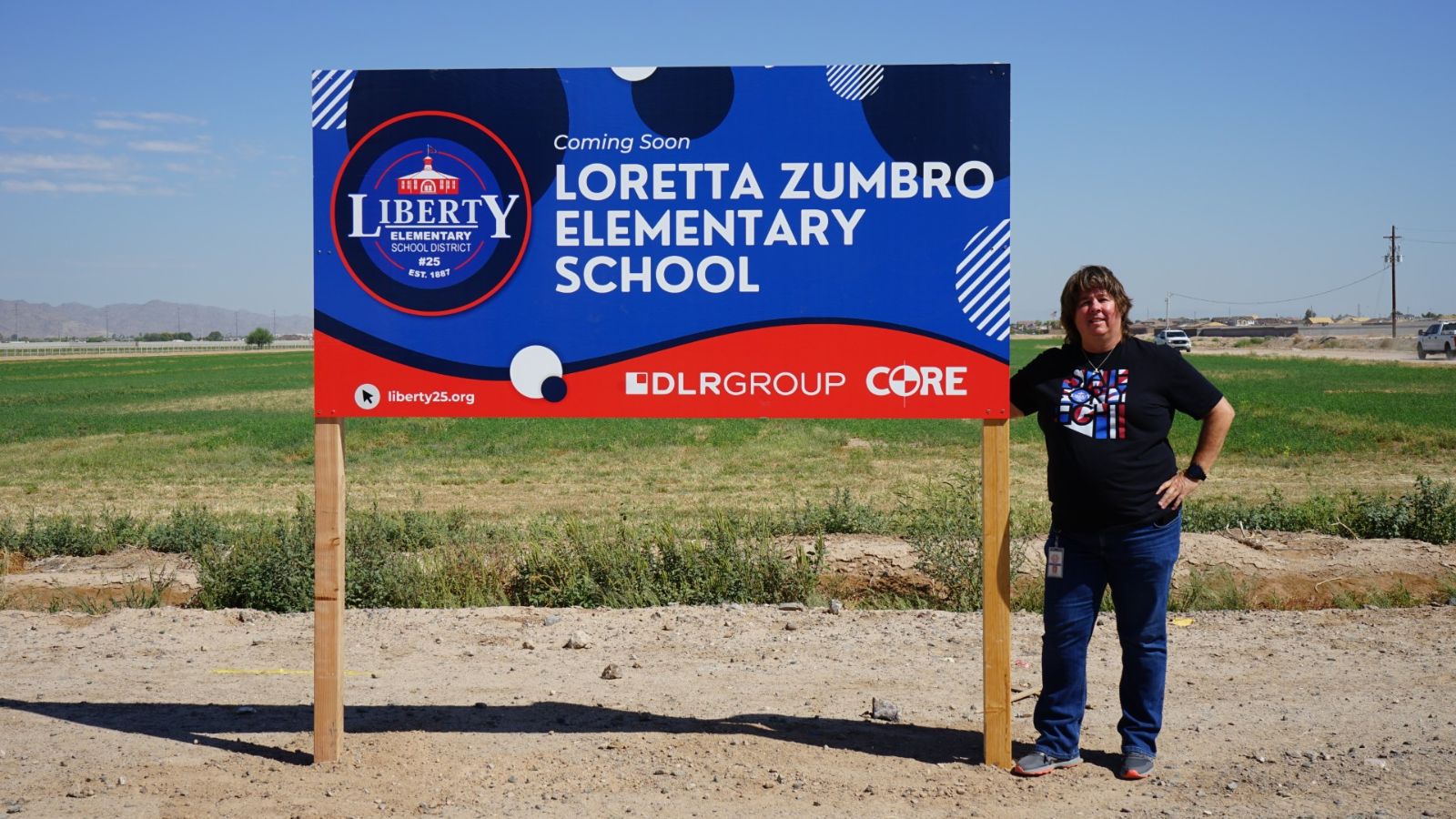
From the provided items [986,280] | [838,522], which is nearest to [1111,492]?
[986,280]

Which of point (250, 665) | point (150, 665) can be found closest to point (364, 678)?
point (250, 665)

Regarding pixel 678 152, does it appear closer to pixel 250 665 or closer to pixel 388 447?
pixel 250 665

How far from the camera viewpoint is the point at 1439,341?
A: 67.5 m

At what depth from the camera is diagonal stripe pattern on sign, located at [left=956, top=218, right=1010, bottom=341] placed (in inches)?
188

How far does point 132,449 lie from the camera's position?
25.2 meters

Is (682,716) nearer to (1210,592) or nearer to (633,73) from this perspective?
(633,73)

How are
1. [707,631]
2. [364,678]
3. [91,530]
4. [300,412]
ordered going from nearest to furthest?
1. [364,678]
2. [707,631]
3. [91,530]
4. [300,412]

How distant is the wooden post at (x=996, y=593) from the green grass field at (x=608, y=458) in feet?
23.6

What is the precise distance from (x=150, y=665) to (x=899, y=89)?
4.89 meters

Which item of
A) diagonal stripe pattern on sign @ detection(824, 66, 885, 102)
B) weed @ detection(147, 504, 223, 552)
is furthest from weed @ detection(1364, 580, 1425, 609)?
weed @ detection(147, 504, 223, 552)

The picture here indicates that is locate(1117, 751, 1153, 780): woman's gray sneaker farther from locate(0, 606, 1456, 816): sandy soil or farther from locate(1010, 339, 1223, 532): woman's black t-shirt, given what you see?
locate(1010, 339, 1223, 532): woman's black t-shirt

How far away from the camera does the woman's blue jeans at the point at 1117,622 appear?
4492mm

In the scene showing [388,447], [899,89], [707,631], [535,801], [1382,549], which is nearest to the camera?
[535,801]

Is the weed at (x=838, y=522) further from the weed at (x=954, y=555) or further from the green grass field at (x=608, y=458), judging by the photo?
the weed at (x=954, y=555)
